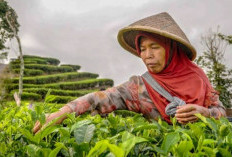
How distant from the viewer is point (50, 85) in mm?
22500

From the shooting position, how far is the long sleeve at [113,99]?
189 cm

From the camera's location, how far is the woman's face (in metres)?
2.04

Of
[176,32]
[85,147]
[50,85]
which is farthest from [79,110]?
[50,85]

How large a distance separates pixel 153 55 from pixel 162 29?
19 centimetres

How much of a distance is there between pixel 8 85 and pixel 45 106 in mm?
20823

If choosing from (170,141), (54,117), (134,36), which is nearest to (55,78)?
(134,36)

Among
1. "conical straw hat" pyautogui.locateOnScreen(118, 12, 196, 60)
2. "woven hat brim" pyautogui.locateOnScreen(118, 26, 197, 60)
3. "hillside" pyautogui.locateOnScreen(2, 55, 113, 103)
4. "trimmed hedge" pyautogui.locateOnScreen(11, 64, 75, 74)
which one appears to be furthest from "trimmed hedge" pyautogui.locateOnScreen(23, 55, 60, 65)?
"conical straw hat" pyautogui.locateOnScreen(118, 12, 196, 60)

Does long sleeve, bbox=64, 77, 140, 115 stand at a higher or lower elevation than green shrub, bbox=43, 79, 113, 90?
higher

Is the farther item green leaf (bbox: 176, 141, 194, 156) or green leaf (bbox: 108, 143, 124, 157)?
green leaf (bbox: 176, 141, 194, 156)

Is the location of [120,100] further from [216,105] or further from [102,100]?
[216,105]

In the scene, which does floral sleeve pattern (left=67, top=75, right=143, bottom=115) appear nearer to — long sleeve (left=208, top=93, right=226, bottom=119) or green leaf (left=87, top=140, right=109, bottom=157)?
long sleeve (left=208, top=93, right=226, bottom=119)

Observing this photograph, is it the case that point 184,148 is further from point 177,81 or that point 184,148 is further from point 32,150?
point 177,81

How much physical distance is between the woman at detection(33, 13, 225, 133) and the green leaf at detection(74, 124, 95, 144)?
3.86ft

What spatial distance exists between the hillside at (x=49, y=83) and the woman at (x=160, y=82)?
16.5 meters
